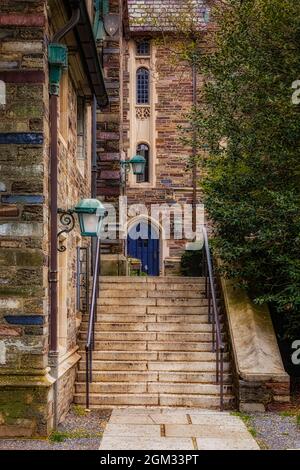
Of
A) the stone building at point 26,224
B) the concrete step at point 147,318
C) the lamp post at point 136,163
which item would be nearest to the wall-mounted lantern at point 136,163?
the lamp post at point 136,163

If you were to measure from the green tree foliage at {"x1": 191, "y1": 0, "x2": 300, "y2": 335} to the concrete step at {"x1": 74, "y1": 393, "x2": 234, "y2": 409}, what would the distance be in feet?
5.65

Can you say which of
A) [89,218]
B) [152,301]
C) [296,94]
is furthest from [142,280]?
[89,218]

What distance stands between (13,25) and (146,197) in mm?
14713

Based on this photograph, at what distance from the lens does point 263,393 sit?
9.32 metres

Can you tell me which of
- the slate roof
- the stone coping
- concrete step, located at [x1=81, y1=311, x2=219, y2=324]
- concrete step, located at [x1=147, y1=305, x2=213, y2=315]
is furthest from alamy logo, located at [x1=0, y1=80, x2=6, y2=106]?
the slate roof

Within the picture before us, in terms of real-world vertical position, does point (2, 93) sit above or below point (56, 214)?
above

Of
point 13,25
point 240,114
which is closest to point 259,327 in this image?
point 240,114

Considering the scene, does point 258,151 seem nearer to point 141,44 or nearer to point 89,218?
point 89,218

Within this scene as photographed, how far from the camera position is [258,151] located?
11.5m

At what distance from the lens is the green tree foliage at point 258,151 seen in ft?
35.0

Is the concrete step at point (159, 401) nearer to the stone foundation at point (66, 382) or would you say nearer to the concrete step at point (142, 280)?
the stone foundation at point (66, 382)

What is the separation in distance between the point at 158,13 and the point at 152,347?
14237mm
